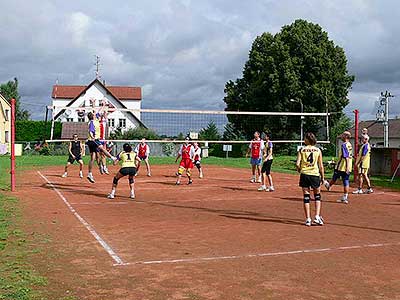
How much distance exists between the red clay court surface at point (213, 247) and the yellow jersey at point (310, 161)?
1.13 meters

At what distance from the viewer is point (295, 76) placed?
175 feet

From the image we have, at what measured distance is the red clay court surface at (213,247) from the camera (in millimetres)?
6305

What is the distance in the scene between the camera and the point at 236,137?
42719 mm

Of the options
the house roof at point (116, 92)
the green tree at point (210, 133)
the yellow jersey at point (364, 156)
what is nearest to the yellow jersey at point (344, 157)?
the yellow jersey at point (364, 156)

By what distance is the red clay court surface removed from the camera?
6305 millimetres

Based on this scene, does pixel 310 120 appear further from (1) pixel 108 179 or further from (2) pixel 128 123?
(1) pixel 108 179

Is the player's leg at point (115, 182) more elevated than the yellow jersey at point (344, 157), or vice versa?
the yellow jersey at point (344, 157)

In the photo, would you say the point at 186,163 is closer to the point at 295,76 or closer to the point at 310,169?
the point at 310,169

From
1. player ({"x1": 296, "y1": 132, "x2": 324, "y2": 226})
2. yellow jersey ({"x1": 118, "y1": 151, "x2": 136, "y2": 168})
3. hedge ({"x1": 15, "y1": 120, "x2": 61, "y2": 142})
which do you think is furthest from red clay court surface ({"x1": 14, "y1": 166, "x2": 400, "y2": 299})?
hedge ({"x1": 15, "y1": 120, "x2": 61, "y2": 142})

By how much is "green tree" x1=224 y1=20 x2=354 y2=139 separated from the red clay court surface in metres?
37.3

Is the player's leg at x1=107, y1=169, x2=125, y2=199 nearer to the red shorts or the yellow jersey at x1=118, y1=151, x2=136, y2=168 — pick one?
the yellow jersey at x1=118, y1=151, x2=136, y2=168

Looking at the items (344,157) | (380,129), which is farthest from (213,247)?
(380,129)

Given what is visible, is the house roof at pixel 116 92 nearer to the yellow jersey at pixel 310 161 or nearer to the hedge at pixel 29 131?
the hedge at pixel 29 131

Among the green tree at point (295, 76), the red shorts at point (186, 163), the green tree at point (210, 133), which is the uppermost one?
the green tree at point (295, 76)
